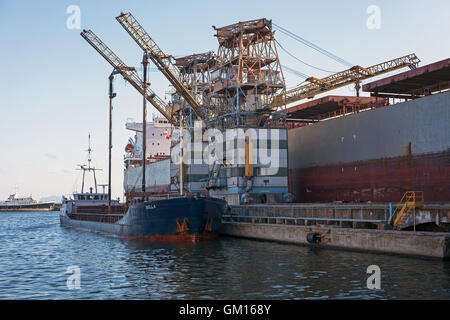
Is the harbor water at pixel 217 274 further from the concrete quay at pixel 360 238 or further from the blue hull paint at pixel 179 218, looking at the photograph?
the blue hull paint at pixel 179 218

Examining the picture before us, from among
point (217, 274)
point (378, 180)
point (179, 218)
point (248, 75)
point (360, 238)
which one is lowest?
point (217, 274)

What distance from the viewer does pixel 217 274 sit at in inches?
812

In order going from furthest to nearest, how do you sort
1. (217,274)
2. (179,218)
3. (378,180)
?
(378,180) < (179,218) < (217,274)

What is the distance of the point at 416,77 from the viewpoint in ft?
154

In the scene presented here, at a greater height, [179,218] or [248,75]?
[248,75]

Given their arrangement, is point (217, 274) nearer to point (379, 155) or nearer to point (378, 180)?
point (378, 180)

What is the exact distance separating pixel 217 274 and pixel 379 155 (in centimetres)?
2815

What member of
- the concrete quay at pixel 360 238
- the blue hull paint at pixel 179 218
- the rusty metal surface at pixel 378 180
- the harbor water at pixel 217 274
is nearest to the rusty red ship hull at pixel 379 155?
the rusty metal surface at pixel 378 180

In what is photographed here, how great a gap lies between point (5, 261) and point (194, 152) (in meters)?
41.7

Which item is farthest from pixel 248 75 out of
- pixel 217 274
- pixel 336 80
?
pixel 217 274

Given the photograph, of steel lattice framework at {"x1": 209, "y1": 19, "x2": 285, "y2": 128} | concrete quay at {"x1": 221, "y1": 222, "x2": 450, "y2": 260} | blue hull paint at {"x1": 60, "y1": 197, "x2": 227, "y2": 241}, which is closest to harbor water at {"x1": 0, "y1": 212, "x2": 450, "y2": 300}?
concrete quay at {"x1": 221, "y1": 222, "x2": 450, "y2": 260}

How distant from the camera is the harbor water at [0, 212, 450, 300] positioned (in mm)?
16547

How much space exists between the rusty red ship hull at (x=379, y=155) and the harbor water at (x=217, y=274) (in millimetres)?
14740

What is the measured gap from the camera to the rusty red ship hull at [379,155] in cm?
3700
